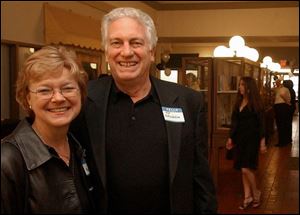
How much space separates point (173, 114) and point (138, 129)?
0.08 meters

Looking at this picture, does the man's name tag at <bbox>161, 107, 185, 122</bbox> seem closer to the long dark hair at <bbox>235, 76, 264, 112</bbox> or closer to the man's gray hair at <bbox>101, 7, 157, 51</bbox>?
the man's gray hair at <bbox>101, 7, 157, 51</bbox>

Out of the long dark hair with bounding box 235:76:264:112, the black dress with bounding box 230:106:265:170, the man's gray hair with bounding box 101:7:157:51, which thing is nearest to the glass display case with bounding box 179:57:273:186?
the black dress with bounding box 230:106:265:170

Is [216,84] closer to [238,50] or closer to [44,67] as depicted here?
[238,50]

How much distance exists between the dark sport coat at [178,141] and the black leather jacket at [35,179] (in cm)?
10

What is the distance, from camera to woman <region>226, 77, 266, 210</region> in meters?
2.49

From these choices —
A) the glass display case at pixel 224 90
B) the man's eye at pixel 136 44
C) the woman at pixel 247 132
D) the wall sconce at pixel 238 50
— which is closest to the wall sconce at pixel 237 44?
the wall sconce at pixel 238 50

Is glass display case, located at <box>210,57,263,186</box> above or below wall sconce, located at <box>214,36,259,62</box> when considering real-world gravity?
below

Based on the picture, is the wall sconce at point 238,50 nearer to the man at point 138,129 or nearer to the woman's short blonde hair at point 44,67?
the man at point 138,129

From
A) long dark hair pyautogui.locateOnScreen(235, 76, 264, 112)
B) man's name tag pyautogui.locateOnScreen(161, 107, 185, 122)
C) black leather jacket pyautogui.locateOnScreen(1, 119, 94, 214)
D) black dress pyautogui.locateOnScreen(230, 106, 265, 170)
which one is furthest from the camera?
black dress pyautogui.locateOnScreen(230, 106, 265, 170)

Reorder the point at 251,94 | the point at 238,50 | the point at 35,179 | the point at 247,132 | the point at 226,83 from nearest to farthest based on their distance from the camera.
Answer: the point at 35,179 → the point at 251,94 → the point at 247,132 → the point at 226,83 → the point at 238,50

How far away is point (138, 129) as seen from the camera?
2.93ft

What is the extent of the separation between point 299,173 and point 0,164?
0.41 meters

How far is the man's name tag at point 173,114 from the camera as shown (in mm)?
901

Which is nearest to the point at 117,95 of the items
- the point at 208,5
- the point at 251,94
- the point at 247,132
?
the point at 251,94
